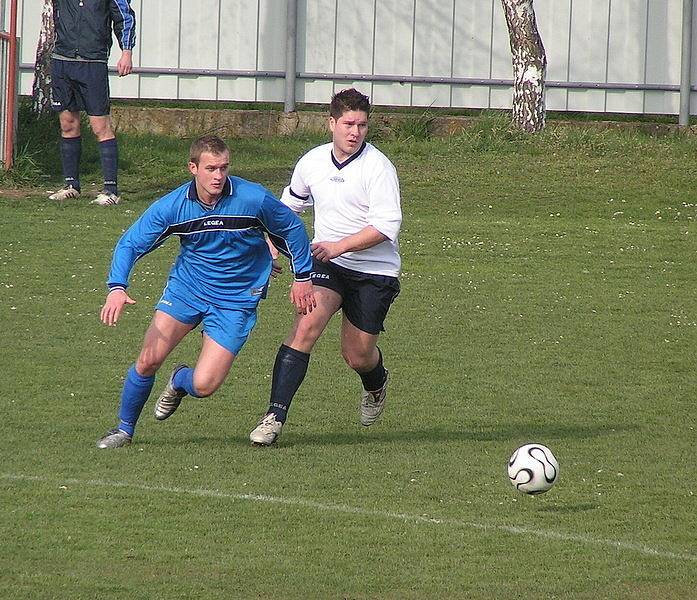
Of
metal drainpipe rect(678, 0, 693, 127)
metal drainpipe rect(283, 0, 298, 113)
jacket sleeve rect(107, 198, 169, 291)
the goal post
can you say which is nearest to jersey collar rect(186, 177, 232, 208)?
jacket sleeve rect(107, 198, 169, 291)

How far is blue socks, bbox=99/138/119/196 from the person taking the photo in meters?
14.2

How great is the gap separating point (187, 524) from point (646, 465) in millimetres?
2413

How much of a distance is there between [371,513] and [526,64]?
11.9 meters

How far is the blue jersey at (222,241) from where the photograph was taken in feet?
23.5

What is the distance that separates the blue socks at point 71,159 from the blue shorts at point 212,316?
737cm

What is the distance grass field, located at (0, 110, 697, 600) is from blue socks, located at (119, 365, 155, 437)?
18 centimetres

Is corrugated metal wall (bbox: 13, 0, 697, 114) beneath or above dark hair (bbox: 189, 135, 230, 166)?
above

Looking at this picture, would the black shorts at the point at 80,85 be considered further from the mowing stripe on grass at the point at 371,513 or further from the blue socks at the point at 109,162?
the mowing stripe on grass at the point at 371,513

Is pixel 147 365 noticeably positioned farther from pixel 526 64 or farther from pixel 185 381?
pixel 526 64

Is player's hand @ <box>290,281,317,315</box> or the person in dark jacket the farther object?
the person in dark jacket

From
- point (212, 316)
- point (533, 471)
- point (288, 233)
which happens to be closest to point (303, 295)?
point (288, 233)

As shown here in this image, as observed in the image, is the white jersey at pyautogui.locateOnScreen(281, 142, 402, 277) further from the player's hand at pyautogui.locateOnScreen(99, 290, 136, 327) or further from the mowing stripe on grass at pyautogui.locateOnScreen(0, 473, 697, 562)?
the mowing stripe on grass at pyautogui.locateOnScreen(0, 473, 697, 562)

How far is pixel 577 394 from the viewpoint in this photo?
895 centimetres

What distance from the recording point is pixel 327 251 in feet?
24.8
